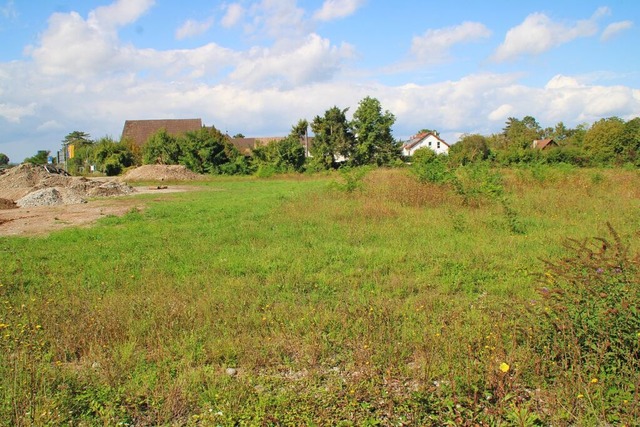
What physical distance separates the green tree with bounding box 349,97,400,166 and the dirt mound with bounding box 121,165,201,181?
15766 millimetres

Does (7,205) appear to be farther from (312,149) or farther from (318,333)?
(312,149)

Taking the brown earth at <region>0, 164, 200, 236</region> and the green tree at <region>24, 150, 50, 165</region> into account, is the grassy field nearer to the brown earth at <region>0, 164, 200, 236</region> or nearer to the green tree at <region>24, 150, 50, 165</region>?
the brown earth at <region>0, 164, 200, 236</region>

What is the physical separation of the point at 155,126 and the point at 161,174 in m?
30.8

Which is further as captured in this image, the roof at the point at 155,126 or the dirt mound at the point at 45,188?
the roof at the point at 155,126

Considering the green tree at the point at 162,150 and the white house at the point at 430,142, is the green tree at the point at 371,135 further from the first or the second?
the white house at the point at 430,142

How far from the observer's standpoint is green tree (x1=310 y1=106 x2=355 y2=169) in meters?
44.4

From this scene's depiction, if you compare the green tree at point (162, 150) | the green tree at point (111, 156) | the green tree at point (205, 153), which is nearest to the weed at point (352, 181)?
the green tree at point (205, 153)

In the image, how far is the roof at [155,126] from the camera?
211ft

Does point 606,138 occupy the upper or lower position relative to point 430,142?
lower

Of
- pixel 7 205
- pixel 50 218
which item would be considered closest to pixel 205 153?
pixel 7 205

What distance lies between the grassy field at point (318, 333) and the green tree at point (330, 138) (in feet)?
117

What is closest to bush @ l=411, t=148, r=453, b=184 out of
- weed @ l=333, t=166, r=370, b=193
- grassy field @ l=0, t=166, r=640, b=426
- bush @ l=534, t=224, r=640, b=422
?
weed @ l=333, t=166, r=370, b=193

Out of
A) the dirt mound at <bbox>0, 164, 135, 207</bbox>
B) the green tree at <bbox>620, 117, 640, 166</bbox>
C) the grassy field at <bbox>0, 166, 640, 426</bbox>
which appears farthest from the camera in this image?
the green tree at <bbox>620, 117, 640, 166</bbox>

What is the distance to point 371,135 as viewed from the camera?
1767 inches
